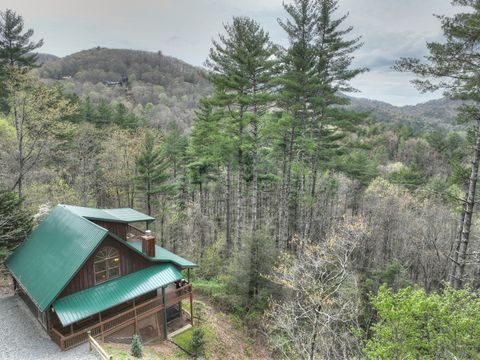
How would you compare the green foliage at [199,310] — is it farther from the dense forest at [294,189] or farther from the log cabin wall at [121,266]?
the log cabin wall at [121,266]

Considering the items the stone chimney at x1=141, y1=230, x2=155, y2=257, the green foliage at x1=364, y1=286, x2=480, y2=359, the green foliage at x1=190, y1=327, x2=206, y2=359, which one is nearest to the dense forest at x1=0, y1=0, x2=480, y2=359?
the green foliage at x1=364, y1=286, x2=480, y2=359

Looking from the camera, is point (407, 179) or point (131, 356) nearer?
point (131, 356)

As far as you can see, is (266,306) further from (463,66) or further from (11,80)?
(11,80)

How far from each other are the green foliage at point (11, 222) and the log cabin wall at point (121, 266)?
572cm

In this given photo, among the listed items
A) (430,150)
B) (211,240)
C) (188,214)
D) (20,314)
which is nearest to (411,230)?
(211,240)

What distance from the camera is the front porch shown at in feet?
38.2

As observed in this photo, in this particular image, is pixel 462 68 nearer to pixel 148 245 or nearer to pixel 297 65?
pixel 297 65

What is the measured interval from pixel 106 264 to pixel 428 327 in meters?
12.4

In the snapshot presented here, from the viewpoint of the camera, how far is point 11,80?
1802cm

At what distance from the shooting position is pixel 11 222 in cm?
1506

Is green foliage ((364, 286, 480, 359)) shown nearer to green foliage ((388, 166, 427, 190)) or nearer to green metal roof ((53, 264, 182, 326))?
green metal roof ((53, 264, 182, 326))

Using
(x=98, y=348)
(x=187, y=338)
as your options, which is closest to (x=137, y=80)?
(x=187, y=338)

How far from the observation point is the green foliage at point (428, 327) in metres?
6.50

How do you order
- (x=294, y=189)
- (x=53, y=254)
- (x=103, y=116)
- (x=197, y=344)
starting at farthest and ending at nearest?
(x=103, y=116) → (x=294, y=189) → (x=197, y=344) → (x=53, y=254)
